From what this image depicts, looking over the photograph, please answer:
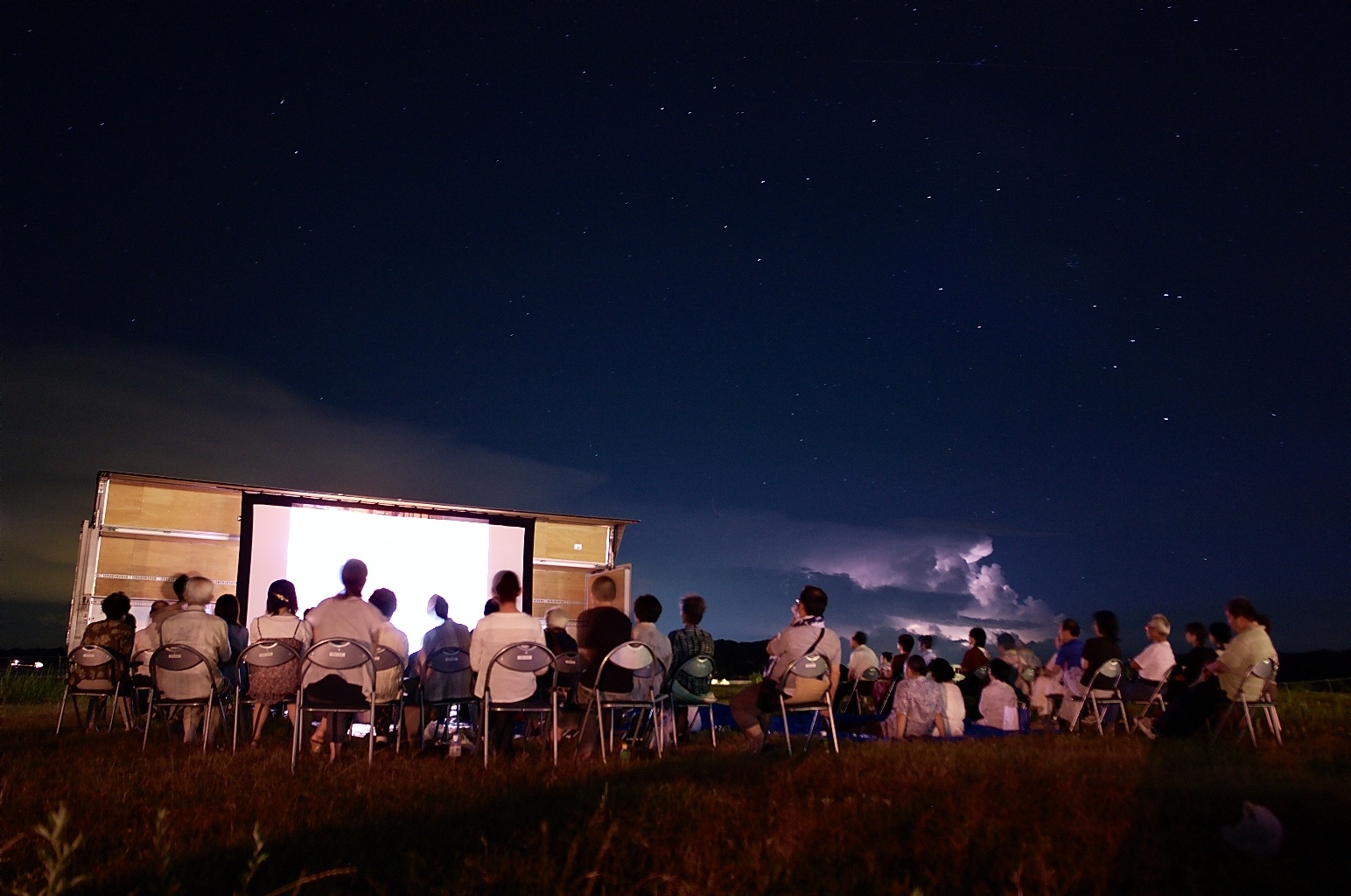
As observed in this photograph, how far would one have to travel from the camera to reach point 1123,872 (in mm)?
3326

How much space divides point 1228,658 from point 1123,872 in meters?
5.56

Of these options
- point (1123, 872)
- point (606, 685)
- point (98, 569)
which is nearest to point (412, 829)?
point (1123, 872)

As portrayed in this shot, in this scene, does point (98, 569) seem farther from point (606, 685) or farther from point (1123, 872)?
point (1123, 872)

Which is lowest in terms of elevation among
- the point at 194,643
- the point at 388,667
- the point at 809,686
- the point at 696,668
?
the point at 809,686

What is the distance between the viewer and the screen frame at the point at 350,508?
40.1 ft

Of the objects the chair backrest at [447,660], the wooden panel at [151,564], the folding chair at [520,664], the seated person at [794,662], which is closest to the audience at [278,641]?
the chair backrest at [447,660]

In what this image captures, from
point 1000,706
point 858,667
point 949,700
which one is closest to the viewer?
point 949,700

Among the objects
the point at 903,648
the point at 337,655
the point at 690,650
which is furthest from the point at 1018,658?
the point at 337,655

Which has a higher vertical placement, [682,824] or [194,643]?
[194,643]

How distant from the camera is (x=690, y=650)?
26.3 ft

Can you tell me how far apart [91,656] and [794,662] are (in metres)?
5.99

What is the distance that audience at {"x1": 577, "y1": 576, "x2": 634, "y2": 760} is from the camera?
22.6 ft

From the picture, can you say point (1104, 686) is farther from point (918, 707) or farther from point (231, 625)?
point (231, 625)

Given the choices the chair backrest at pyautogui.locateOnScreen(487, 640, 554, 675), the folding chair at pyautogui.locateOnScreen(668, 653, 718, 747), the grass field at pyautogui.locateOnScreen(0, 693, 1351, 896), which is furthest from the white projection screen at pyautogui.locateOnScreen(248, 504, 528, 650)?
the grass field at pyautogui.locateOnScreen(0, 693, 1351, 896)
